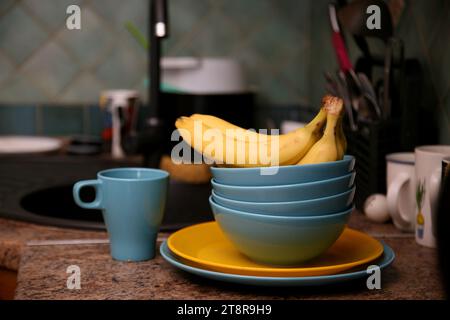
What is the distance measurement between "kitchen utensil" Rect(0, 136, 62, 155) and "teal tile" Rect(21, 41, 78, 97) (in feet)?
0.57

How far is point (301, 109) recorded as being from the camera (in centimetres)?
204

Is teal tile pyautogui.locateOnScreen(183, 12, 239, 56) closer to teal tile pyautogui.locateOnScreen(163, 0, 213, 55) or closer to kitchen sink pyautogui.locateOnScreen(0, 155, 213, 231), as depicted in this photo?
teal tile pyautogui.locateOnScreen(163, 0, 213, 55)

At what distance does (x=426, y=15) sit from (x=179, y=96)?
770 mm

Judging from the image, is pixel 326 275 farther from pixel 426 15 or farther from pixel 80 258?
pixel 426 15

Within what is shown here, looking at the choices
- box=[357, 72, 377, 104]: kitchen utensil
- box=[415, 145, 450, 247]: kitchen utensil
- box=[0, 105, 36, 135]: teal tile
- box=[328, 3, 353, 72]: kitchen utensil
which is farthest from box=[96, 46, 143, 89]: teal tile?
box=[415, 145, 450, 247]: kitchen utensil

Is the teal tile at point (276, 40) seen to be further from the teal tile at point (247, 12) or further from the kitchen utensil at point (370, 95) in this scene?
the kitchen utensil at point (370, 95)

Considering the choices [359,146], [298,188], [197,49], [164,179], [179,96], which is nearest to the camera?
[298,188]

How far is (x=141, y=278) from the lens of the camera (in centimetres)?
77

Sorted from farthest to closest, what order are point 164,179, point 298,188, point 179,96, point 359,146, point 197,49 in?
point 197,49 → point 179,96 → point 359,146 → point 164,179 → point 298,188

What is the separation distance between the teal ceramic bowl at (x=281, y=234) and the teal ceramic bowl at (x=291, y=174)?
0.12 ft

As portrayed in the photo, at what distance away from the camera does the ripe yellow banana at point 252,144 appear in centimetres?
74

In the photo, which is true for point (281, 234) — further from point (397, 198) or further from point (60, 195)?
point (60, 195)

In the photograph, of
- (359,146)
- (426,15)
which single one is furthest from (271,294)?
(426,15)

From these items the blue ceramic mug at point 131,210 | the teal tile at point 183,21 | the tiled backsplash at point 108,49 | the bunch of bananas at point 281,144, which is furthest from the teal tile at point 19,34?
the bunch of bananas at point 281,144
